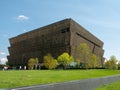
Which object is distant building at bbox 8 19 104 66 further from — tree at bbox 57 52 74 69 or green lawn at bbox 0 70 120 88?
green lawn at bbox 0 70 120 88

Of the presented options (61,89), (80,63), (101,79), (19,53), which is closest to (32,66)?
(80,63)

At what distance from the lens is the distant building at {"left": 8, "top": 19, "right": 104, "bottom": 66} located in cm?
10994

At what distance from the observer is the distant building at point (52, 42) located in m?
110

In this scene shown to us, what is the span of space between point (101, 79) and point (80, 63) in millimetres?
93128

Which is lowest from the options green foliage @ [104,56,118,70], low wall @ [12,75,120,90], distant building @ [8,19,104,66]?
low wall @ [12,75,120,90]

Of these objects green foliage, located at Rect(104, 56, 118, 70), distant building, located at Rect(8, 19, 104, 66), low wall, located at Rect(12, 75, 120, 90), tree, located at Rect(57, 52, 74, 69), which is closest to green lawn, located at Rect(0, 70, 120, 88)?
low wall, located at Rect(12, 75, 120, 90)

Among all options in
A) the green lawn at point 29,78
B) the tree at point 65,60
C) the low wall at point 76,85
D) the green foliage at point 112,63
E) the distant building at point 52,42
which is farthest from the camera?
the distant building at point 52,42

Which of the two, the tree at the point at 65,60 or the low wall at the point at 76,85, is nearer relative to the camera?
the low wall at the point at 76,85

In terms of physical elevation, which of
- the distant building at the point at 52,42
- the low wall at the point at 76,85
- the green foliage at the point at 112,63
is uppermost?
the distant building at the point at 52,42

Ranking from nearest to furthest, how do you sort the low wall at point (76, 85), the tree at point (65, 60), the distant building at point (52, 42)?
the low wall at point (76, 85) < the tree at point (65, 60) < the distant building at point (52, 42)

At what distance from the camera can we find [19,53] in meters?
152

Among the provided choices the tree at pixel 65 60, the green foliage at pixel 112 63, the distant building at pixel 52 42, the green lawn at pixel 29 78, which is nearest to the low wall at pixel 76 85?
the green lawn at pixel 29 78

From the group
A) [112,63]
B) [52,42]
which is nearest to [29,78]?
[112,63]

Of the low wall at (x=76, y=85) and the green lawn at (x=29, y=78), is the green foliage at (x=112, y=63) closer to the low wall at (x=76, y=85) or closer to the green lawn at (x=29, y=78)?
the green lawn at (x=29, y=78)
